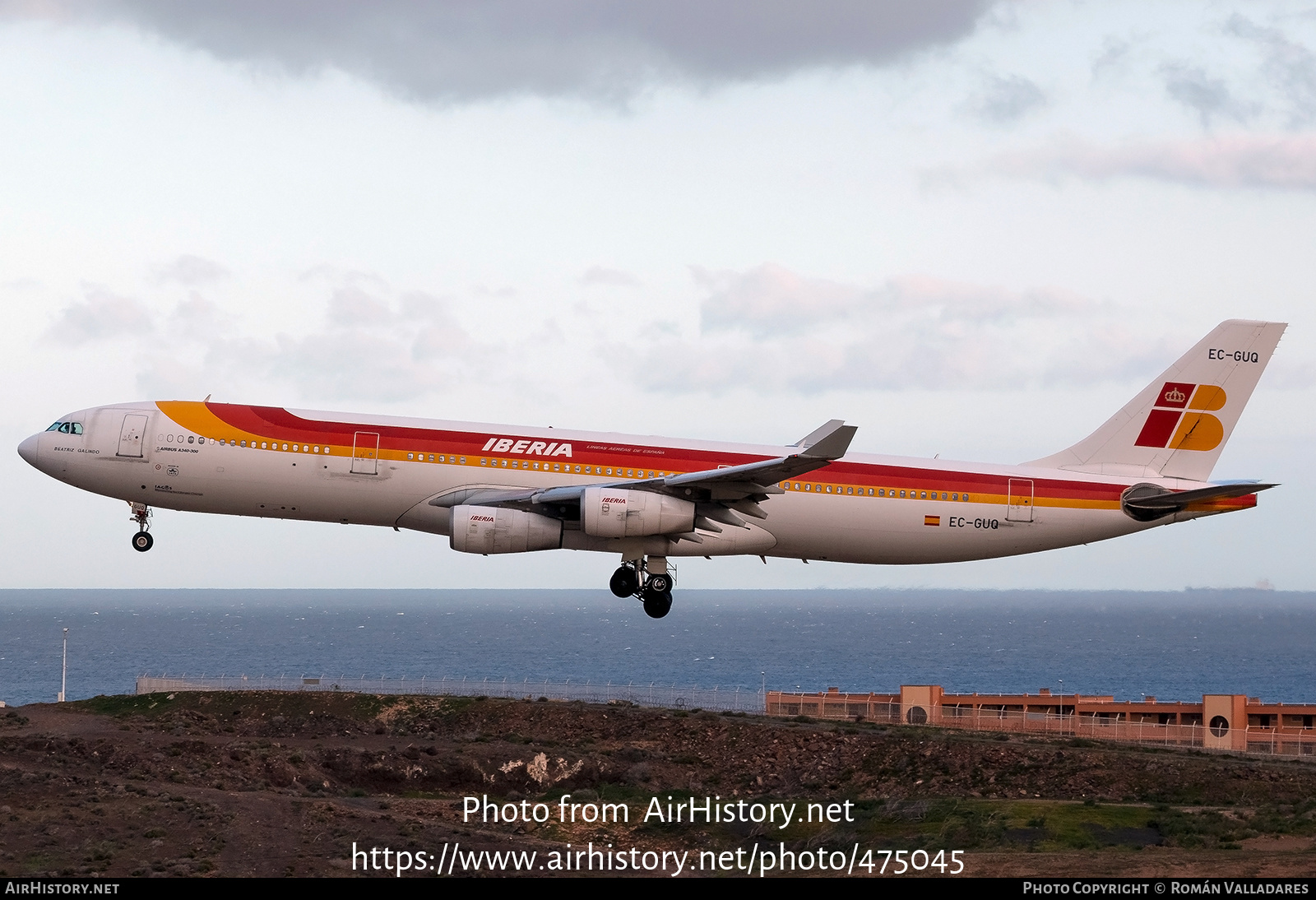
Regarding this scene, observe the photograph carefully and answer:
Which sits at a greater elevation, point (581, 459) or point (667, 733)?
point (581, 459)

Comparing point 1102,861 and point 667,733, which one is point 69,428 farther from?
point 1102,861

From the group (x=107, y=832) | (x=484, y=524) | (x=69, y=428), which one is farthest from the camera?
(x=69, y=428)

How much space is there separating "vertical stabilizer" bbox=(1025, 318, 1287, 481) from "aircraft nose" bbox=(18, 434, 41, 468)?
28944 millimetres

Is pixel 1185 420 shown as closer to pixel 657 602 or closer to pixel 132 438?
pixel 657 602

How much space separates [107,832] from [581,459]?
596 inches

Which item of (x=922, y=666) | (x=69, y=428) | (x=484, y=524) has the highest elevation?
(x=69, y=428)

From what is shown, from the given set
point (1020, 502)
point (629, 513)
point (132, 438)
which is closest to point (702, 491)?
point (629, 513)

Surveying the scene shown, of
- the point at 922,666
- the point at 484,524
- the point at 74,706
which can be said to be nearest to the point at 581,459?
the point at 484,524

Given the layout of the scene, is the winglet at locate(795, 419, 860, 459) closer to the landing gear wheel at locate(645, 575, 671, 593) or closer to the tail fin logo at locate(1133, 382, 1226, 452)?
the landing gear wheel at locate(645, 575, 671, 593)

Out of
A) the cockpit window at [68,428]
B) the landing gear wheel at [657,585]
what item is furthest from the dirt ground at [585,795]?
the cockpit window at [68,428]

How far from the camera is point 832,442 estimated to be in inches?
1254

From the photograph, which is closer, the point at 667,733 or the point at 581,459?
the point at 581,459

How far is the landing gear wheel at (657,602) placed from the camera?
37.5 metres

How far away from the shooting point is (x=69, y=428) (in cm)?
3769
